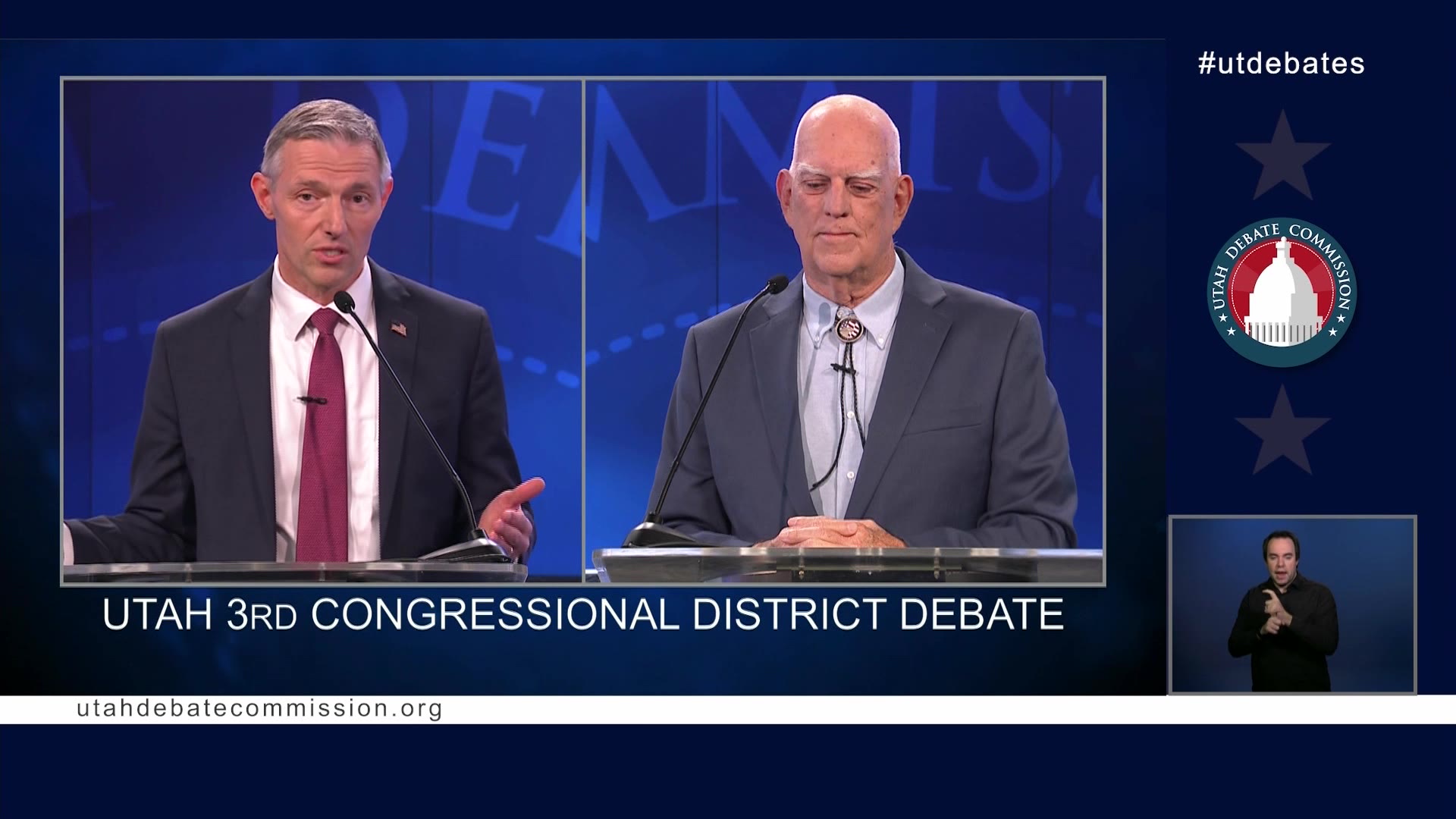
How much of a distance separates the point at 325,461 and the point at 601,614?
1.26 metres

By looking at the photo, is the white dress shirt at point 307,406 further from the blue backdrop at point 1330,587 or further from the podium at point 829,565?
the blue backdrop at point 1330,587

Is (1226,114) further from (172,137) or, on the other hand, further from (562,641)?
(172,137)

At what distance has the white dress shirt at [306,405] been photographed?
867 centimetres

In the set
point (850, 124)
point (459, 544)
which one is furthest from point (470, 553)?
point (850, 124)

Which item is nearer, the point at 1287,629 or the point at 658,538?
the point at 658,538

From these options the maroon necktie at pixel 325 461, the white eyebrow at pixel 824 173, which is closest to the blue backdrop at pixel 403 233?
the maroon necktie at pixel 325 461

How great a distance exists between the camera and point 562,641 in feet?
28.8

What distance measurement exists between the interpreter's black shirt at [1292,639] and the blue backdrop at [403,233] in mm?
2751

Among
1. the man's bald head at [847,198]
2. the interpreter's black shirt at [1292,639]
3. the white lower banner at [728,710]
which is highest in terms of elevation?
the man's bald head at [847,198]

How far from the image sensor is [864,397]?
8.66m

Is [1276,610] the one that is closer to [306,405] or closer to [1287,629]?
[1287,629]

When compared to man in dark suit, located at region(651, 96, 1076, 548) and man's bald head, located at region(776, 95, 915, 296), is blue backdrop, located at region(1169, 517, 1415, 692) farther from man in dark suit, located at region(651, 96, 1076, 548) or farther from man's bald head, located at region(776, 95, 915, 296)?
man's bald head, located at region(776, 95, 915, 296)

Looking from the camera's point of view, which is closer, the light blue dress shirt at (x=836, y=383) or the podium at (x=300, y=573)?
the podium at (x=300, y=573)

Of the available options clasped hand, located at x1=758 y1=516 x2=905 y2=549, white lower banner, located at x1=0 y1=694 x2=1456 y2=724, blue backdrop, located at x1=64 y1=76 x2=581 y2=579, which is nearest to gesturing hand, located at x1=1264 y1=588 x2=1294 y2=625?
white lower banner, located at x1=0 y1=694 x2=1456 y2=724
